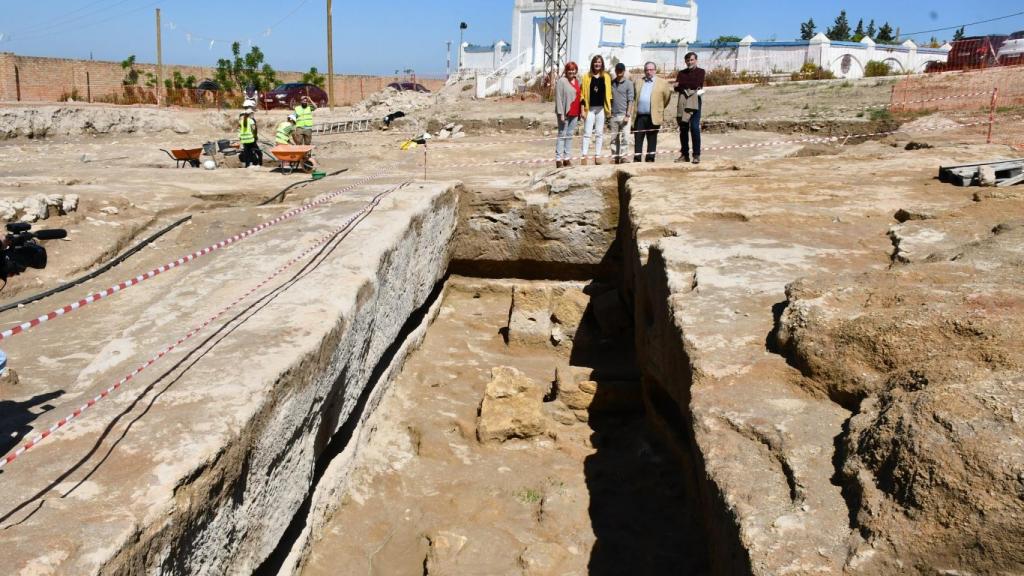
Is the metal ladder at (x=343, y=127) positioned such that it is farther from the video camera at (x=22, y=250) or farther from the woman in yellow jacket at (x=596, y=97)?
the video camera at (x=22, y=250)

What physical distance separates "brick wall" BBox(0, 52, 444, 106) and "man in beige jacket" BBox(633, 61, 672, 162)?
22.2m

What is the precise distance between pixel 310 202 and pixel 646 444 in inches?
148

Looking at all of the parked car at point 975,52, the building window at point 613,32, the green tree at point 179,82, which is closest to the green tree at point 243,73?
the green tree at point 179,82

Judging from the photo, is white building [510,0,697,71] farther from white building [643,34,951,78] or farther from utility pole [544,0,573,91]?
white building [643,34,951,78]

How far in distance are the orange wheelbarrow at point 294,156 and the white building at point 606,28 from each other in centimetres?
2100

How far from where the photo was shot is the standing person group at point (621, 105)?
8.95 metres

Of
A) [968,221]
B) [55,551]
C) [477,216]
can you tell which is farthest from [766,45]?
[55,551]

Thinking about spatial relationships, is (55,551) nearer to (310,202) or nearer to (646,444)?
(646,444)

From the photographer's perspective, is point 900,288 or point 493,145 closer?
point 900,288

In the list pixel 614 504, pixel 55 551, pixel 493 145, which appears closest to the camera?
pixel 55 551

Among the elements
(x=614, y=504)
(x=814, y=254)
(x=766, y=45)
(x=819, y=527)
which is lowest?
(x=614, y=504)

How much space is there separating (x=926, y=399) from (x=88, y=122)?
2014 cm

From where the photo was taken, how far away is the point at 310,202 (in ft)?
23.8

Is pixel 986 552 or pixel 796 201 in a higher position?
pixel 796 201
